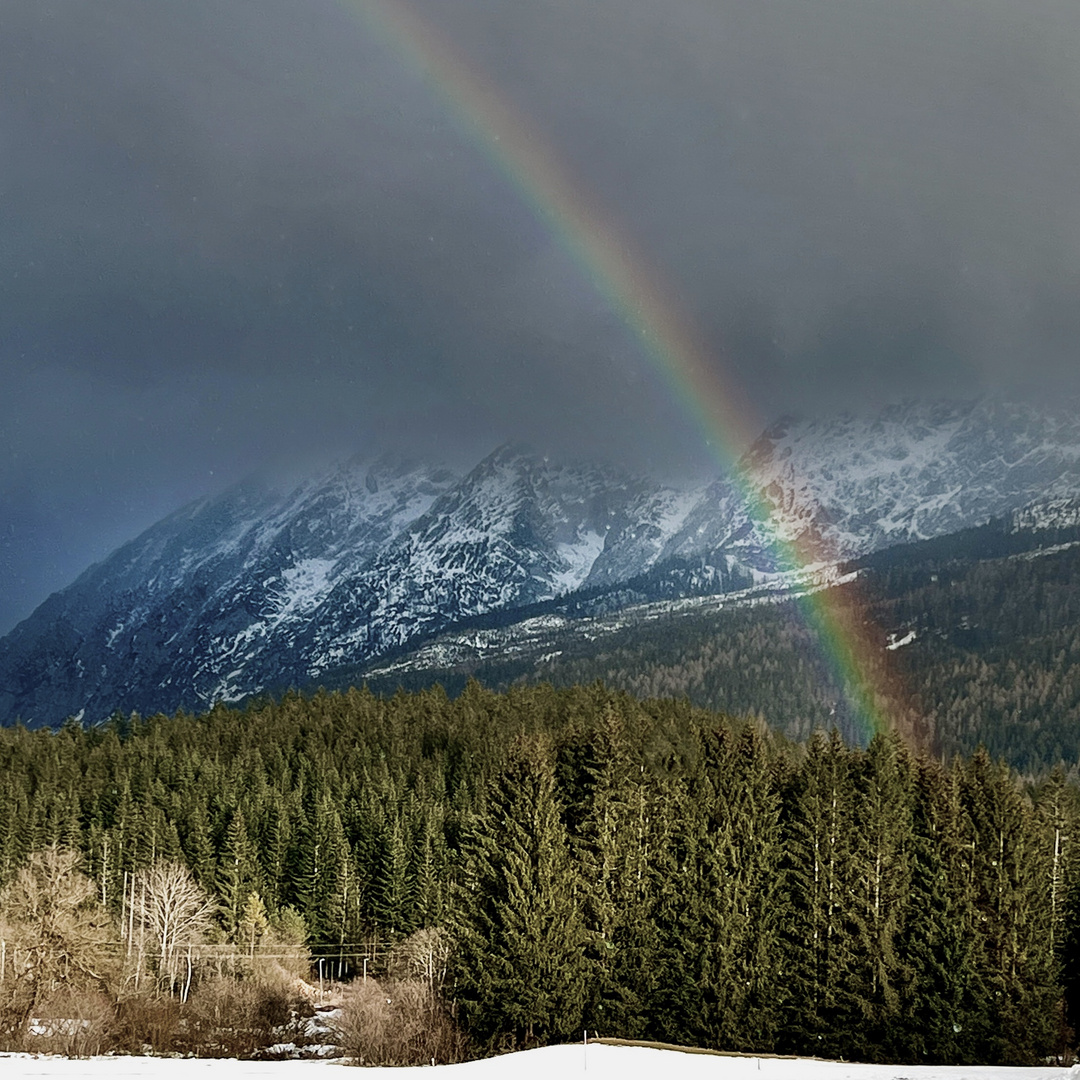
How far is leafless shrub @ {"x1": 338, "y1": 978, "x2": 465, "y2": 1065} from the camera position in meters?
71.7

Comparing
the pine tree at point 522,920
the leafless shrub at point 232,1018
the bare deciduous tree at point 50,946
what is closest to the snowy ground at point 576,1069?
the pine tree at point 522,920

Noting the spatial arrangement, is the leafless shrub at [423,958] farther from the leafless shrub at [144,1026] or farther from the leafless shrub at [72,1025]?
the leafless shrub at [72,1025]

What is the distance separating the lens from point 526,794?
82062 millimetres

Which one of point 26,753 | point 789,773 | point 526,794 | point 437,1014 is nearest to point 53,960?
point 437,1014

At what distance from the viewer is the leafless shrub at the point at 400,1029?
71688 mm

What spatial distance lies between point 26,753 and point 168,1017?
8503 cm

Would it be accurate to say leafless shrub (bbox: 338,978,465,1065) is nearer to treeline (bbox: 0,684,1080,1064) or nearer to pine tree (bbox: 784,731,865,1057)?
treeline (bbox: 0,684,1080,1064)

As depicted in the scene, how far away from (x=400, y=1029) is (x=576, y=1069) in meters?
29.8

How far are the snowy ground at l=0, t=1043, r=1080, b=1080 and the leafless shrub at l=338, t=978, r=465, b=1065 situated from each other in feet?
44.7

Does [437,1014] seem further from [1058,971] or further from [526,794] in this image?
[1058,971]

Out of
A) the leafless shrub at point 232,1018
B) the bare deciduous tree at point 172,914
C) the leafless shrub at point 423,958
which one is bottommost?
the leafless shrub at point 232,1018

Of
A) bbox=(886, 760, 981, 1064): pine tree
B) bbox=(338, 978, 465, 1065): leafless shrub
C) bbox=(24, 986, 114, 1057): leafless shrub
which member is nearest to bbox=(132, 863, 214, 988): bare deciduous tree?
bbox=(24, 986, 114, 1057): leafless shrub

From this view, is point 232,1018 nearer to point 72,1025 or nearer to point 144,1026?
point 144,1026

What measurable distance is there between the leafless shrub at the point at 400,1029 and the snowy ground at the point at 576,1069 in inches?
537
